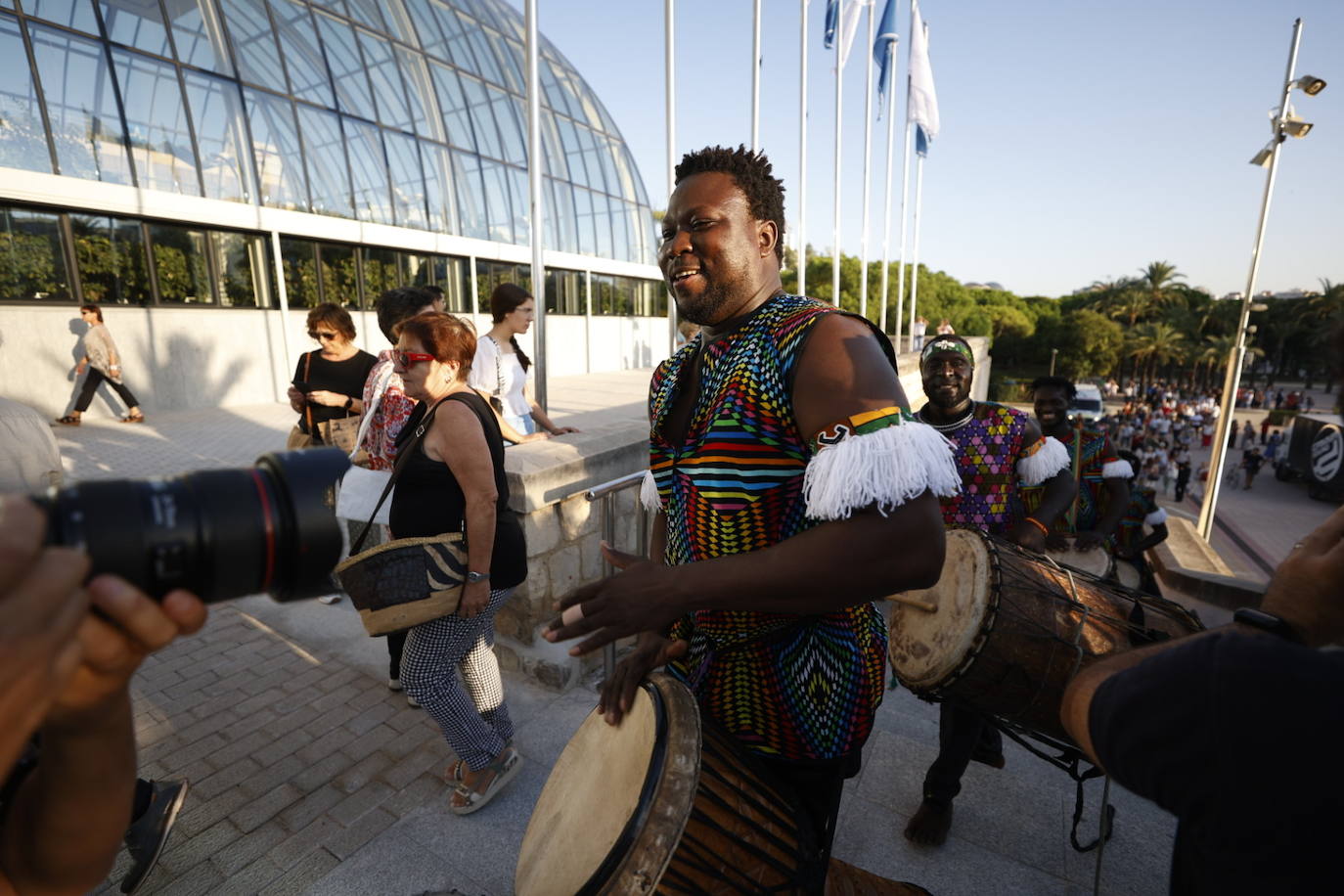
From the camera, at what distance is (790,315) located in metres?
1.45

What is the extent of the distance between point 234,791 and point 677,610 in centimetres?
286

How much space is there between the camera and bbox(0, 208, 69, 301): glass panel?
1018cm

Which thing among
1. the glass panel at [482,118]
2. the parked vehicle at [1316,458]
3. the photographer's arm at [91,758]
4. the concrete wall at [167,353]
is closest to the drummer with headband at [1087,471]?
the photographer's arm at [91,758]

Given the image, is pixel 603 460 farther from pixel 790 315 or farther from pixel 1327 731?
pixel 1327 731

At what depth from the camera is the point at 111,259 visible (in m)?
11.3

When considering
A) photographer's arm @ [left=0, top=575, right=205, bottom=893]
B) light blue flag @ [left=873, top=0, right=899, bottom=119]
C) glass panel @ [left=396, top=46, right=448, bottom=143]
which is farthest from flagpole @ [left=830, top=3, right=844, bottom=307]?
photographer's arm @ [left=0, top=575, right=205, bottom=893]

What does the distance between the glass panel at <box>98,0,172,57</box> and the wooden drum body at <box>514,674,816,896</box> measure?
16.3m

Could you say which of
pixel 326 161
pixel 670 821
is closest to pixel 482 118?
pixel 326 161

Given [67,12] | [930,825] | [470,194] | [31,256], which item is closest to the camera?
[930,825]

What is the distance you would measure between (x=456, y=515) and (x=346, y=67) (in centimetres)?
1758

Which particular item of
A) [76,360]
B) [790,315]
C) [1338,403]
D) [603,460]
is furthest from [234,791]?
[76,360]

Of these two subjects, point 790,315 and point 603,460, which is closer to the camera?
point 790,315

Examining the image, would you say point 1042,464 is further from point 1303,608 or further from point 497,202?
point 497,202

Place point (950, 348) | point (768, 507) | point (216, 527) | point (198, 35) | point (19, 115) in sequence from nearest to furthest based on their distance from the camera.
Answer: point (216, 527) → point (768, 507) → point (950, 348) → point (19, 115) → point (198, 35)
